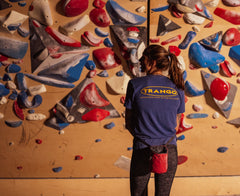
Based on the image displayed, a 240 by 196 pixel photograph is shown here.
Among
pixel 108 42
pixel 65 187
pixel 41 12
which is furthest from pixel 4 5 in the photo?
pixel 65 187

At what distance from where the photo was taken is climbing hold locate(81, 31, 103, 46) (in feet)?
5.08

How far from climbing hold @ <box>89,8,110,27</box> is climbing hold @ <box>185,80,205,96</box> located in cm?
70

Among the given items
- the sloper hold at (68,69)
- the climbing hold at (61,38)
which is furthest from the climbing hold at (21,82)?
the climbing hold at (61,38)

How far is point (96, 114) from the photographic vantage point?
162 centimetres

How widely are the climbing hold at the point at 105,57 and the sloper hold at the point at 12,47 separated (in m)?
0.49

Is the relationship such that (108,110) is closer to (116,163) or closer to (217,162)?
(116,163)

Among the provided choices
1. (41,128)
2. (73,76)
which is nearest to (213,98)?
(73,76)

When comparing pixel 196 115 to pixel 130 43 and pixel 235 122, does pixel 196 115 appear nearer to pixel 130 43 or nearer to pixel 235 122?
pixel 235 122

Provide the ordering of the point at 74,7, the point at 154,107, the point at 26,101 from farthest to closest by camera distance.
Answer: the point at 26,101
the point at 74,7
the point at 154,107

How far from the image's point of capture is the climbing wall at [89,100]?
60.9 inches

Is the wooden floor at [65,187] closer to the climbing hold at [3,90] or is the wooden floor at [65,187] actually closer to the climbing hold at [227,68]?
the climbing hold at [3,90]

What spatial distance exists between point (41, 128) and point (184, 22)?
1.25 meters

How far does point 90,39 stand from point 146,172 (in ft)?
3.11

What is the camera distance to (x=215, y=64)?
5.26 ft
